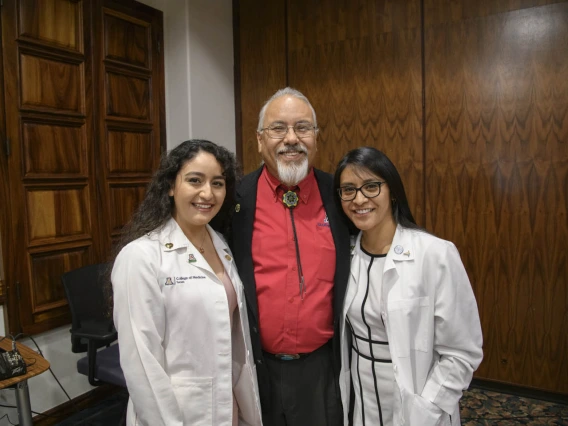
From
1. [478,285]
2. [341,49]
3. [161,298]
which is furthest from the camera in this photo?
[341,49]

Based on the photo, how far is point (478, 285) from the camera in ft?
10.0

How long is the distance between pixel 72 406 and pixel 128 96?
2.24m

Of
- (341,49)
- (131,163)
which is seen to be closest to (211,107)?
(131,163)

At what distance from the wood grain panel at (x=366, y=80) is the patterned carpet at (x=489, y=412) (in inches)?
54.3

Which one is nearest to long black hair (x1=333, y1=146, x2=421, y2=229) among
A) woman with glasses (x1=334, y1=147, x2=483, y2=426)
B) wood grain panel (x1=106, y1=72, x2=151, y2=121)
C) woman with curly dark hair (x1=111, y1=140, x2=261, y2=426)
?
woman with glasses (x1=334, y1=147, x2=483, y2=426)

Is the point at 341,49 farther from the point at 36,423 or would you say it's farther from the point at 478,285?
the point at 36,423

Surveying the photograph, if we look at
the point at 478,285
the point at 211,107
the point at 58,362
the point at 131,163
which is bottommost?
the point at 58,362

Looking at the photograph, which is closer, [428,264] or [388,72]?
[428,264]

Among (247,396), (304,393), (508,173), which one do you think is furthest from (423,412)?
(508,173)

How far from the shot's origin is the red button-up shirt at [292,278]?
1.67 m

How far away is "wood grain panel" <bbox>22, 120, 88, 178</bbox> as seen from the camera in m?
2.55

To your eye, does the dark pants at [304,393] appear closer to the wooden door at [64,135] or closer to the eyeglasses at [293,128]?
the eyeglasses at [293,128]

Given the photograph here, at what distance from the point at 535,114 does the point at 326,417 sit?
7.84 ft

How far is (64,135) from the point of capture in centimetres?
274
